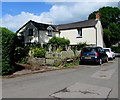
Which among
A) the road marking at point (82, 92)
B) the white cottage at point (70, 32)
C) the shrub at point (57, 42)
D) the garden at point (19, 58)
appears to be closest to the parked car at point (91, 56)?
the garden at point (19, 58)

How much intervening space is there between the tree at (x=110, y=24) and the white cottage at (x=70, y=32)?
5271 millimetres

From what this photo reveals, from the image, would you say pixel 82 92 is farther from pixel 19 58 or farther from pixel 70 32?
pixel 70 32

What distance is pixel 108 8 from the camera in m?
62.8

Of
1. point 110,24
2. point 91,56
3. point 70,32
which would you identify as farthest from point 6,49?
point 110,24

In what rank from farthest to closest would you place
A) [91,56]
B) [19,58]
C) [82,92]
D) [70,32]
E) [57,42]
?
[70,32] → [57,42] → [91,56] → [19,58] → [82,92]

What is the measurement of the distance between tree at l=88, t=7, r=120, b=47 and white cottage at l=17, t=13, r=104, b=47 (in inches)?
208

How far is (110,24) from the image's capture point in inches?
2164

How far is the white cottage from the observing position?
43.5 m

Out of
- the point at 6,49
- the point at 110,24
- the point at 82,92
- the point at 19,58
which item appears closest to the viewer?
the point at 82,92

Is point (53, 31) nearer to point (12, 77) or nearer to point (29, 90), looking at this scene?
point (12, 77)

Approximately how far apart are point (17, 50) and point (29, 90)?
298 inches

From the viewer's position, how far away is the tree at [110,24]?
167 ft

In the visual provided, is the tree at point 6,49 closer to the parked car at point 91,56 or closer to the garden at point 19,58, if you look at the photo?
the garden at point 19,58

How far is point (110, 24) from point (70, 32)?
1333 centimetres
